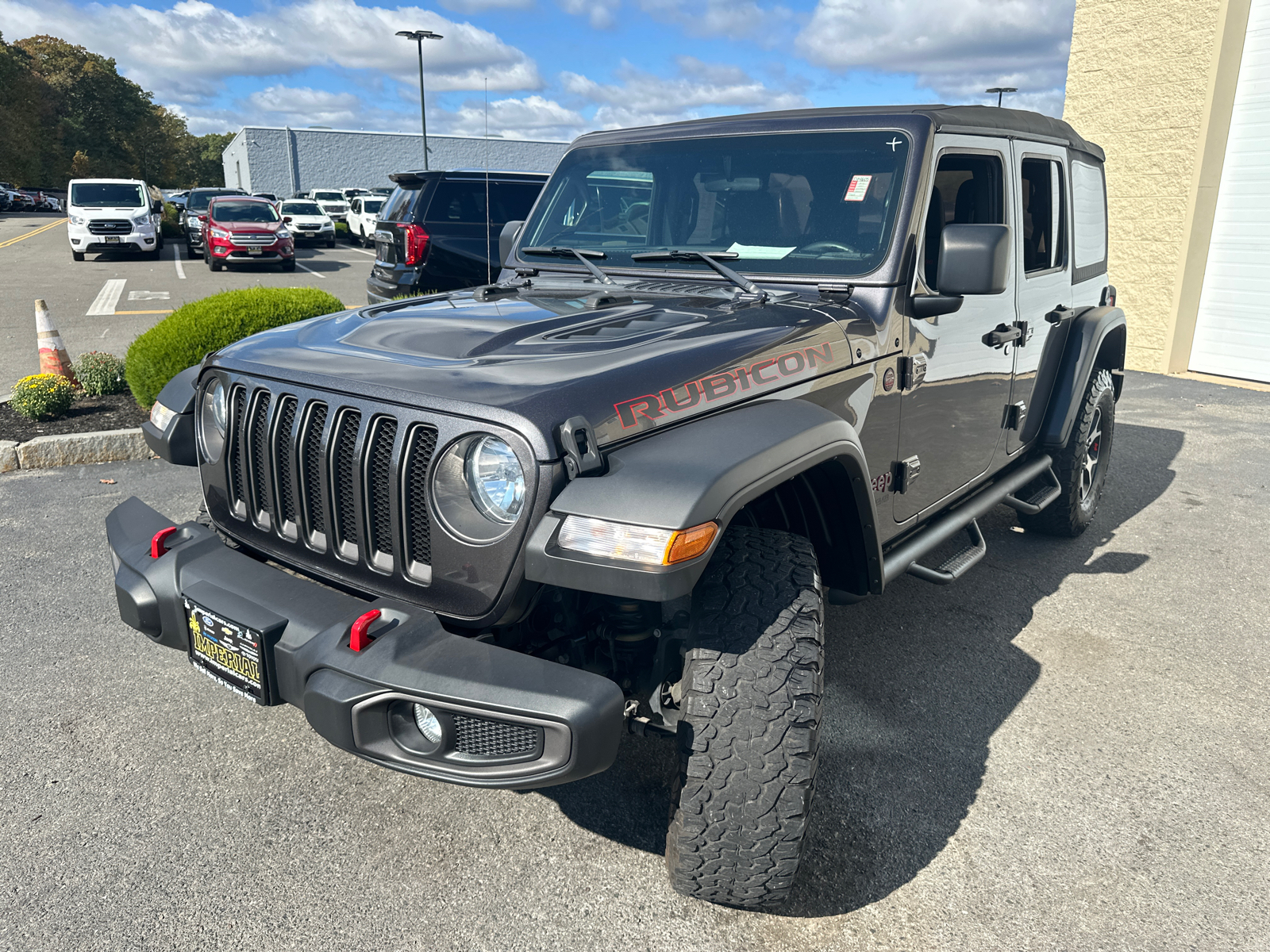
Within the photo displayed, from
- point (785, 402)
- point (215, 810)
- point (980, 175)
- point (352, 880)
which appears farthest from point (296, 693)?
point (980, 175)

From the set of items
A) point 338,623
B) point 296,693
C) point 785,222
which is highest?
point 785,222

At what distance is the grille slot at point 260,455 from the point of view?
8.23 ft

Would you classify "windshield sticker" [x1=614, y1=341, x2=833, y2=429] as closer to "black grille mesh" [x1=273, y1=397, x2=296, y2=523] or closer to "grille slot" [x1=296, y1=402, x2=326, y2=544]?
"grille slot" [x1=296, y1=402, x2=326, y2=544]

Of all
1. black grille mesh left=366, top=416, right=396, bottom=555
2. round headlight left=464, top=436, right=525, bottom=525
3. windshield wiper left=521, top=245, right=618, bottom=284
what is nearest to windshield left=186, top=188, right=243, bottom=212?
windshield wiper left=521, top=245, right=618, bottom=284

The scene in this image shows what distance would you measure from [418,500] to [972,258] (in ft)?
6.02

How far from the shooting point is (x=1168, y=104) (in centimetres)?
997

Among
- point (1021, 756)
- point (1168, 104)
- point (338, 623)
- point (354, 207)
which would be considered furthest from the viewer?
point (354, 207)

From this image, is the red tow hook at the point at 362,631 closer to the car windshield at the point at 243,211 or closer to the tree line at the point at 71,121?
the car windshield at the point at 243,211

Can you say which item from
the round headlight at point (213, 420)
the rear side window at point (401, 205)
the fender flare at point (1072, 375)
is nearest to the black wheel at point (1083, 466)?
the fender flare at point (1072, 375)

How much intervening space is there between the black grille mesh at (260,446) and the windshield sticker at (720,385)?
3.42 ft

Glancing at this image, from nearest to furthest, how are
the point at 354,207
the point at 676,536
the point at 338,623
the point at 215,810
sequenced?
1. the point at 676,536
2. the point at 338,623
3. the point at 215,810
4. the point at 354,207

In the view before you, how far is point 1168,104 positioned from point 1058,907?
10.3 m

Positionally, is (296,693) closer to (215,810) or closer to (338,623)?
(338,623)

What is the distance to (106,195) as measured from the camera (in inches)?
867
